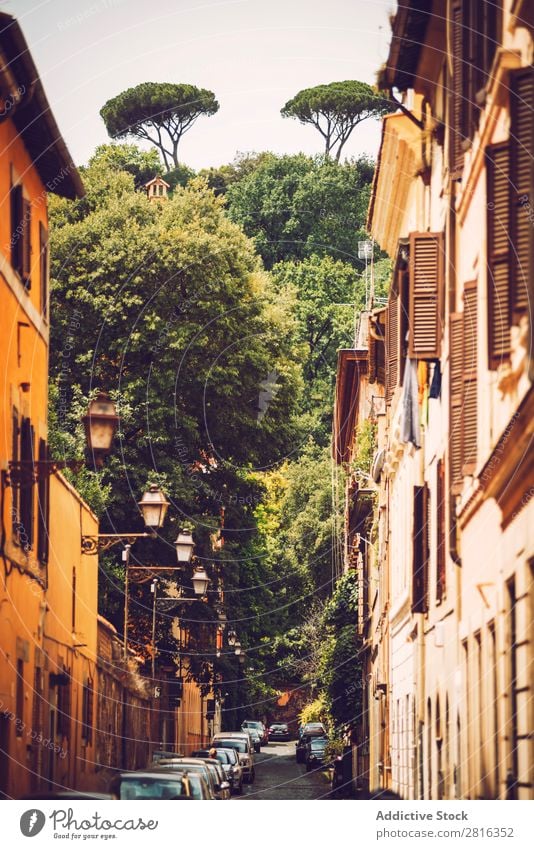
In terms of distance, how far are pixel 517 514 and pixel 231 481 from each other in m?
24.9

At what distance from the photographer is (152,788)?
60.2 ft

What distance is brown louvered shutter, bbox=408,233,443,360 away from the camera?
20.0m

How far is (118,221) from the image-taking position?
35.8 m

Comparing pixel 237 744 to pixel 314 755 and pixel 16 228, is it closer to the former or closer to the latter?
pixel 314 755

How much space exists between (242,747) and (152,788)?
88.7 ft

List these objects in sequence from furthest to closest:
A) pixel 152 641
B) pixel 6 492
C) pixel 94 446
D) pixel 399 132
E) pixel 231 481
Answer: pixel 231 481
pixel 152 641
pixel 399 132
pixel 6 492
pixel 94 446

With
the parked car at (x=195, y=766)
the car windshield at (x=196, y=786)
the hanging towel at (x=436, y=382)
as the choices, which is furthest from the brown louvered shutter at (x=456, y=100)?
the parked car at (x=195, y=766)

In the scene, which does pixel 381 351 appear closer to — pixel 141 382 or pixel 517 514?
pixel 141 382

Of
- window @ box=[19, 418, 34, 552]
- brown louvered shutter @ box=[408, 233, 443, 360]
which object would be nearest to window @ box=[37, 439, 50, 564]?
window @ box=[19, 418, 34, 552]

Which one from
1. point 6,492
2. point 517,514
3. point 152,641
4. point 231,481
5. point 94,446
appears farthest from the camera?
point 231,481

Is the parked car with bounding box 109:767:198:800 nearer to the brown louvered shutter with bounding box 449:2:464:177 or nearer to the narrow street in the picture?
the narrow street

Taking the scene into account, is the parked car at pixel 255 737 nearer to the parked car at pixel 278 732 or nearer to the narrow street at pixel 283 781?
the narrow street at pixel 283 781

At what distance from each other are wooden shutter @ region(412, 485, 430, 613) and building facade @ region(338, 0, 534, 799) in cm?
3
